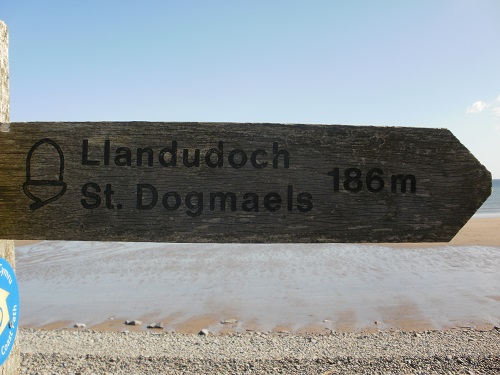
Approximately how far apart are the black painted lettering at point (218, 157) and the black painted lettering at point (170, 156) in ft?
0.51

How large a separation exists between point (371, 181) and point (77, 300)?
1178 cm

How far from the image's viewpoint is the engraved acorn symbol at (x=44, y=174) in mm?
1864

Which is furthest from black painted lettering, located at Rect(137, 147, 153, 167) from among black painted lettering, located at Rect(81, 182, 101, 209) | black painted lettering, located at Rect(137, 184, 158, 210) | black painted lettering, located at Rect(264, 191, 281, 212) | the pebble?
the pebble

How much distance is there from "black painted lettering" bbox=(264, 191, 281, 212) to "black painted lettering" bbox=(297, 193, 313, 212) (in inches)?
4.1

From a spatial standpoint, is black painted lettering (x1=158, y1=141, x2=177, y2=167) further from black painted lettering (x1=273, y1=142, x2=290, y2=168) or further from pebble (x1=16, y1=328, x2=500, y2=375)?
pebble (x1=16, y1=328, x2=500, y2=375)

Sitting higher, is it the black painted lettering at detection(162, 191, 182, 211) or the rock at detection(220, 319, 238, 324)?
the black painted lettering at detection(162, 191, 182, 211)

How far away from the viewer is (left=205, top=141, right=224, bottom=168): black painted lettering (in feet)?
6.14

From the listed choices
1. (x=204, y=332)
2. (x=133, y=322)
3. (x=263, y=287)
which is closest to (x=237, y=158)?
(x=204, y=332)

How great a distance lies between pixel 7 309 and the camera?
76.7 inches

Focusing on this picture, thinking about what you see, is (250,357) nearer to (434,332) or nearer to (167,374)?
(167,374)

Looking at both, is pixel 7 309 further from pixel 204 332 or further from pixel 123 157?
→ pixel 204 332

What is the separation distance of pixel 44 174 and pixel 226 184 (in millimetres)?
889

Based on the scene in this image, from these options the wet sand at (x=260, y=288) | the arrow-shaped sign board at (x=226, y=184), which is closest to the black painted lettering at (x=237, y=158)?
the arrow-shaped sign board at (x=226, y=184)

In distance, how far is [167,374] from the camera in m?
5.98
